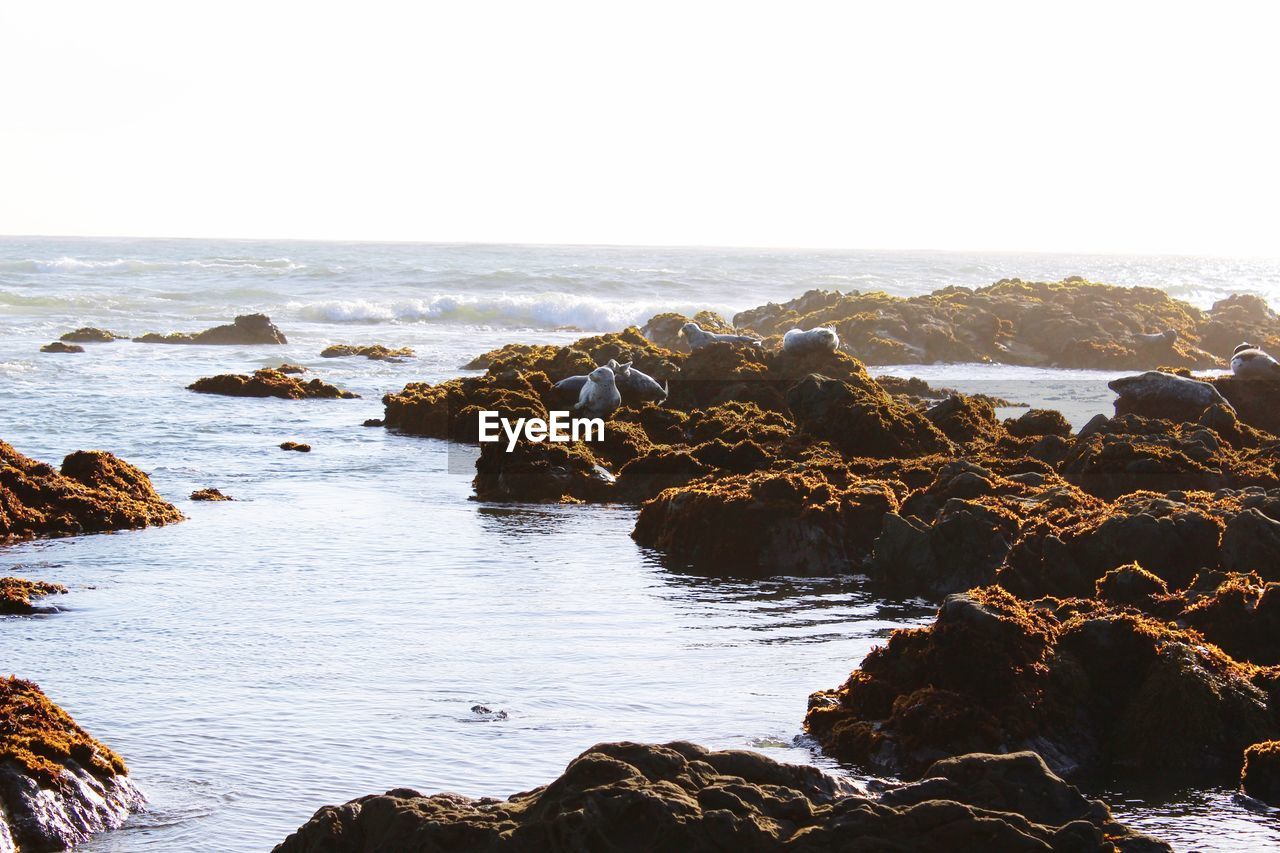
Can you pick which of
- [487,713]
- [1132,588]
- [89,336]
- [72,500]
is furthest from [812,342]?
[89,336]

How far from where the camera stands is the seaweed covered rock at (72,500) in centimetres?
1482

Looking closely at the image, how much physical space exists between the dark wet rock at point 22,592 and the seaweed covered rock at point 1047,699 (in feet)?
21.0

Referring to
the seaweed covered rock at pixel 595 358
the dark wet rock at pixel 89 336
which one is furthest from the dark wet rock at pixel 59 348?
the seaweed covered rock at pixel 595 358

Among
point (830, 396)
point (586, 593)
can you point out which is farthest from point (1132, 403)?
point (586, 593)

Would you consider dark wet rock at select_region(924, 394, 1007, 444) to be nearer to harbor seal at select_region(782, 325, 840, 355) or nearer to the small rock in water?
harbor seal at select_region(782, 325, 840, 355)

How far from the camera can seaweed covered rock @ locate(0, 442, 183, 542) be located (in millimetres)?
14820

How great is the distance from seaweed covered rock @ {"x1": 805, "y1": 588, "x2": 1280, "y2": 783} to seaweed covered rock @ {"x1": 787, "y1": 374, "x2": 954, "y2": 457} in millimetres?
9876

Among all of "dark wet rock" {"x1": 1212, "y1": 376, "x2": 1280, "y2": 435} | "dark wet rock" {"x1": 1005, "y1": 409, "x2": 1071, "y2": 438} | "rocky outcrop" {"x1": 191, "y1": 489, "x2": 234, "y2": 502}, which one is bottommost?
"rocky outcrop" {"x1": 191, "y1": 489, "x2": 234, "y2": 502}

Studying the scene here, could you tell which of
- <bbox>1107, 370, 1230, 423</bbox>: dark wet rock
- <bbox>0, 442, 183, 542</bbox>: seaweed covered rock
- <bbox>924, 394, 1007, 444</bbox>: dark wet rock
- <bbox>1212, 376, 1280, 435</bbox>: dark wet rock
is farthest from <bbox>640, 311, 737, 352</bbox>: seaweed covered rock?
<bbox>0, 442, 183, 542</bbox>: seaweed covered rock

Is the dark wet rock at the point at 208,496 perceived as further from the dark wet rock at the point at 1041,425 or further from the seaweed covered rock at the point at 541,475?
the dark wet rock at the point at 1041,425

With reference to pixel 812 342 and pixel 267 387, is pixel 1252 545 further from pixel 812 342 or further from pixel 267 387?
pixel 267 387

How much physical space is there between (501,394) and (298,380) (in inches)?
362

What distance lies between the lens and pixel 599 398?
22.3 metres

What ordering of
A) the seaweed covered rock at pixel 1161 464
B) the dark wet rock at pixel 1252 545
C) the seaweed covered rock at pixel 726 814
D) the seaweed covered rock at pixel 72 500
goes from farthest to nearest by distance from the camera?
the seaweed covered rock at pixel 1161 464, the seaweed covered rock at pixel 72 500, the dark wet rock at pixel 1252 545, the seaweed covered rock at pixel 726 814
